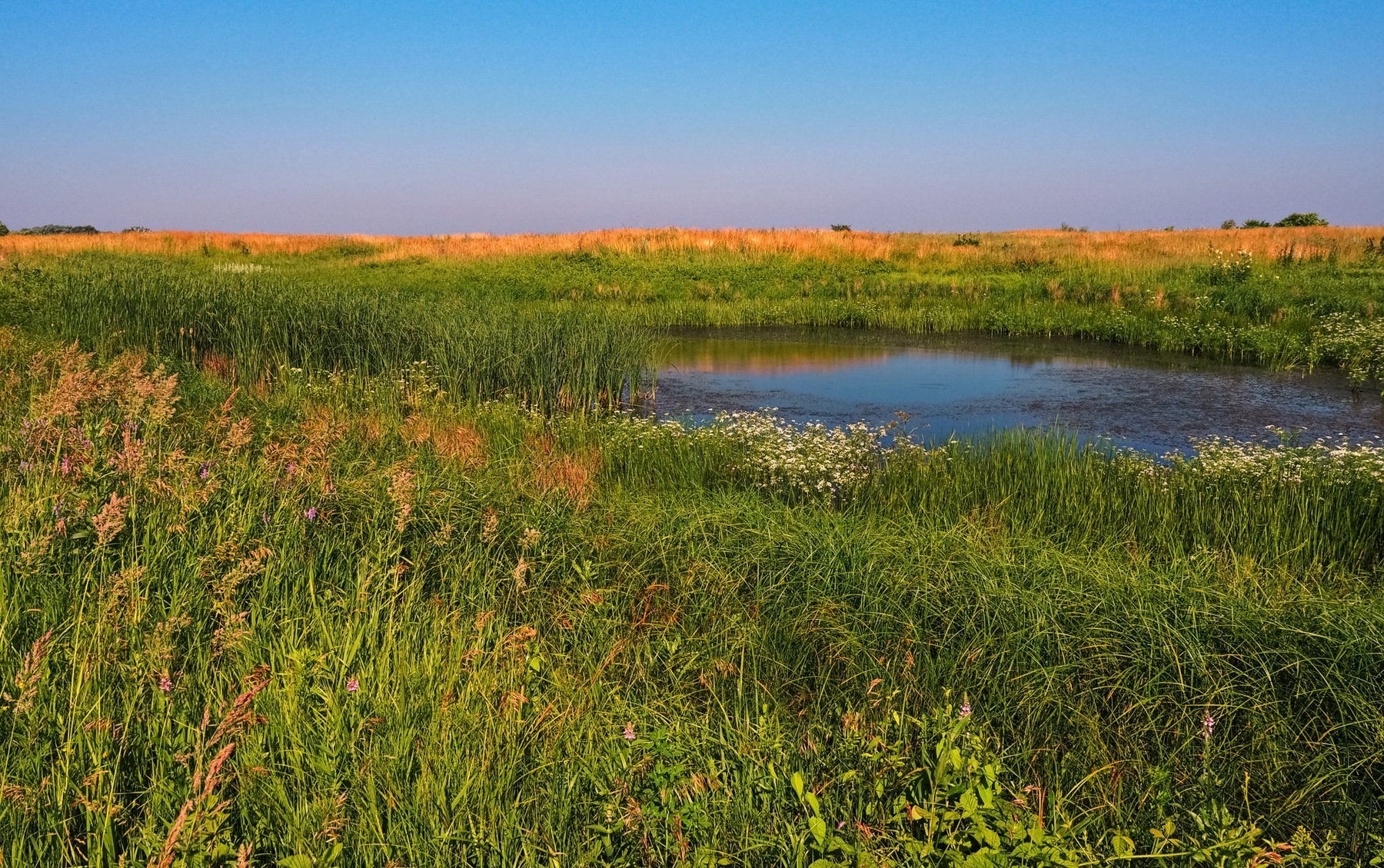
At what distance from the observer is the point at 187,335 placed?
11.0 m

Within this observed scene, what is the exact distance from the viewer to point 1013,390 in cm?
1306

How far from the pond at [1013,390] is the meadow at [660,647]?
3512mm

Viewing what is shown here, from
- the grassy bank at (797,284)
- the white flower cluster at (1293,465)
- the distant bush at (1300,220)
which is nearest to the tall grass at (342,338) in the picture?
the grassy bank at (797,284)

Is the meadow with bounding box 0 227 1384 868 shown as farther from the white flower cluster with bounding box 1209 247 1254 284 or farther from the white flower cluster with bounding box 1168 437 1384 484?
the white flower cluster with bounding box 1209 247 1254 284

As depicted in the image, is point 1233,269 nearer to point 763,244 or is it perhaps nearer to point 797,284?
point 797,284

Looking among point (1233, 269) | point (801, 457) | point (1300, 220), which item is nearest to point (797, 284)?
point (1233, 269)

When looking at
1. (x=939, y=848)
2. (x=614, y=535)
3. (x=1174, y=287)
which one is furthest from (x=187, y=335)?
(x=1174, y=287)

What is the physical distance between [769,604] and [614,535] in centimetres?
91

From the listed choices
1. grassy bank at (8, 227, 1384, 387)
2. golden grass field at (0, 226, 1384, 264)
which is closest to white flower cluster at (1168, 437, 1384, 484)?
grassy bank at (8, 227, 1384, 387)

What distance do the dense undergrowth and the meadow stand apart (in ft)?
0.07

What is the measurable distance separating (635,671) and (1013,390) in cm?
1091

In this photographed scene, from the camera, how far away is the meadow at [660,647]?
2203 millimetres

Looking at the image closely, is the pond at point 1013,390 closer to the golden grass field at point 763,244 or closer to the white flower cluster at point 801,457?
the white flower cluster at point 801,457

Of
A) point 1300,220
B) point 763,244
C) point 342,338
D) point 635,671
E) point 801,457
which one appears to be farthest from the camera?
point 1300,220
